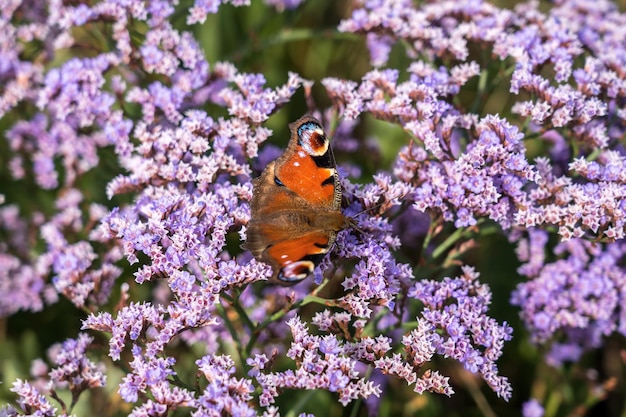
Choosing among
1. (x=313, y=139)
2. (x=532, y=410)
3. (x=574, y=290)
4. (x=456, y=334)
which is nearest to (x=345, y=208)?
(x=313, y=139)

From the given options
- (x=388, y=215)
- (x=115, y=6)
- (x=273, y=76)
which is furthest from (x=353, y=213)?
(x=273, y=76)

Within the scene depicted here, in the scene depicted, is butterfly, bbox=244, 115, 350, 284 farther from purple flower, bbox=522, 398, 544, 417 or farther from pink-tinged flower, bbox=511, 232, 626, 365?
purple flower, bbox=522, 398, 544, 417

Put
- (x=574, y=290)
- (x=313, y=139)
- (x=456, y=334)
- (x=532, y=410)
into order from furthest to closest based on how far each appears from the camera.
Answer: (x=532, y=410) < (x=574, y=290) < (x=313, y=139) < (x=456, y=334)

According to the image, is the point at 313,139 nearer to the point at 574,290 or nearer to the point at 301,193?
the point at 301,193

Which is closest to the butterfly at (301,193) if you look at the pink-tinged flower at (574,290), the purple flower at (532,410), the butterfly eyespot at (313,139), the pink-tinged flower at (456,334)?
the butterfly eyespot at (313,139)

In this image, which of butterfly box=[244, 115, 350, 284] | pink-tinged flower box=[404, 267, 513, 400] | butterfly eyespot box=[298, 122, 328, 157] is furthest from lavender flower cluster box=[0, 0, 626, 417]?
butterfly eyespot box=[298, 122, 328, 157]

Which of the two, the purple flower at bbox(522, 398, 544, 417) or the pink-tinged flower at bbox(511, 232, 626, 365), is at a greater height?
the pink-tinged flower at bbox(511, 232, 626, 365)
